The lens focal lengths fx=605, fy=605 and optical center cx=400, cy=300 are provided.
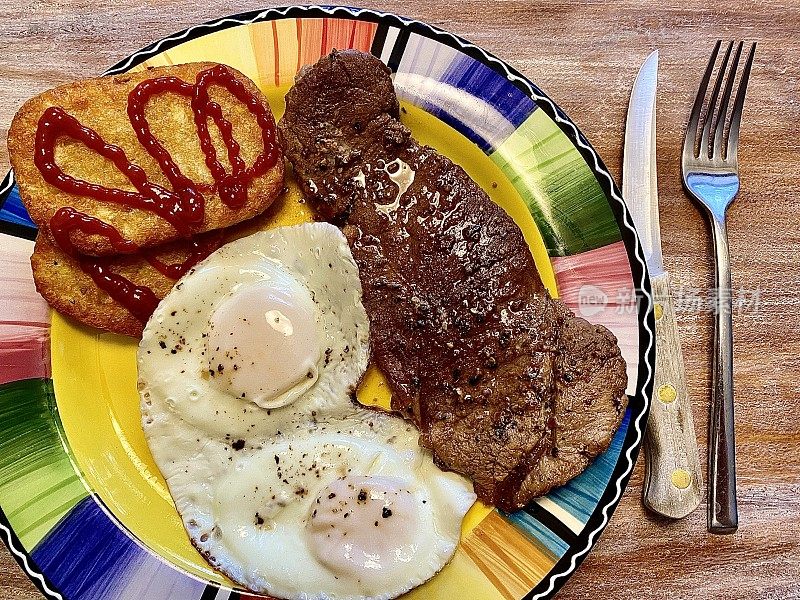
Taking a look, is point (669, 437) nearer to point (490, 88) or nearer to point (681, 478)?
point (681, 478)

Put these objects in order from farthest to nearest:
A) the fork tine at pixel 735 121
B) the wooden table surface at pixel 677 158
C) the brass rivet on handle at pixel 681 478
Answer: the fork tine at pixel 735 121 → the wooden table surface at pixel 677 158 → the brass rivet on handle at pixel 681 478

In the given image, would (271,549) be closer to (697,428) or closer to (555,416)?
(555,416)

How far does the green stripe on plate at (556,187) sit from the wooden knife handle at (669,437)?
0.41 meters

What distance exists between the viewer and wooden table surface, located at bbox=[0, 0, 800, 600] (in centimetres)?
252

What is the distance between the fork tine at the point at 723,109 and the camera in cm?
275

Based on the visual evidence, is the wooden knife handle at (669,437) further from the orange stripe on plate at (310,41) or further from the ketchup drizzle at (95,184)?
the ketchup drizzle at (95,184)

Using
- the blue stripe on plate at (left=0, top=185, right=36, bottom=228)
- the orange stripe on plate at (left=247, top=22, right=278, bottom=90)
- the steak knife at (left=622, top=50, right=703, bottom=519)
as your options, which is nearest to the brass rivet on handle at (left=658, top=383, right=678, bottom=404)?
the steak knife at (left=622, top=50, right=703, bottom=519)

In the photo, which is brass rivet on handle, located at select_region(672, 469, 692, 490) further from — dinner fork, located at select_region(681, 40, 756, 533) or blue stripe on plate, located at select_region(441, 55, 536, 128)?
blue stripe on plate, located at select_region(441, 55, 536, 128)

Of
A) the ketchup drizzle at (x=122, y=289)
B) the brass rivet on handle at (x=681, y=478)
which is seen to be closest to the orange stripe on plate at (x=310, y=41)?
the ketchup drizzle at (x=122, y=289)

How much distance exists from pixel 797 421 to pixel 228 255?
2524mm

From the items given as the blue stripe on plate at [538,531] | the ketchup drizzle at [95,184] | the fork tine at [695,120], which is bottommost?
the blue stripe on plate at [538,531]

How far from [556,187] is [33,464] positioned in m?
2.35

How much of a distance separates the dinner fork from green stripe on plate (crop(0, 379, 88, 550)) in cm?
254

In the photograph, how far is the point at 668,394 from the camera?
2473 mm
